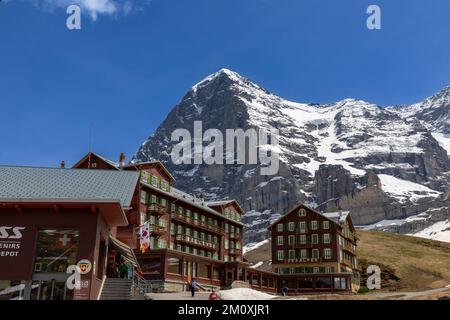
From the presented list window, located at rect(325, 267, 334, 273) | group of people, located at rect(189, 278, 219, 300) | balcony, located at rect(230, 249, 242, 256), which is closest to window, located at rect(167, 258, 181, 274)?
group of people, located at rect(189, 278, 219, 300)

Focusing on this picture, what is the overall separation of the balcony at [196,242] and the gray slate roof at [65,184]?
141 ft

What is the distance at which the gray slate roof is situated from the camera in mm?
25391

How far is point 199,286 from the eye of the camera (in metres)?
59.6

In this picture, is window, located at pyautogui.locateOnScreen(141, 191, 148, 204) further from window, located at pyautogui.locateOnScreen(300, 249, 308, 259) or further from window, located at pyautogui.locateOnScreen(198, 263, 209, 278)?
window, located at pyautogui.locateOnScreen(300, 249, 308, 259)

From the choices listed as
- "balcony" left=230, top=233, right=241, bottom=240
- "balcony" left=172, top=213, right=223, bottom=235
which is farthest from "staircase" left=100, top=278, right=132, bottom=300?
"balcony" left=230, top=233, right=241, bottom=240

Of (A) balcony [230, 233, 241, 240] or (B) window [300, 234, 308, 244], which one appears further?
(B) window [300, 234, 308, 244]

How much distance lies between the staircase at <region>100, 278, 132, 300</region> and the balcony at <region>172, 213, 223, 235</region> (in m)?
41.4

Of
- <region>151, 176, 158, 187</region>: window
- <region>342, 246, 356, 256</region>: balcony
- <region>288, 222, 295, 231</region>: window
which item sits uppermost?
<region>151, 176, 158, 187</region>: window

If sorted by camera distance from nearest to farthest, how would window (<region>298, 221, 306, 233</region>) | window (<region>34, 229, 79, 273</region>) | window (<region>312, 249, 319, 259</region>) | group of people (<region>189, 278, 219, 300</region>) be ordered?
window (<region>34, 229, 79, 273</region>) → group of people (<region>189, 278, 219, 300</region>) → window (<region>312, 249, 319, 259</region>) → window (<region>298, 221, 306, 233</region>)

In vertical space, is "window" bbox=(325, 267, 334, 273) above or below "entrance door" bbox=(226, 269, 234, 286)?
above

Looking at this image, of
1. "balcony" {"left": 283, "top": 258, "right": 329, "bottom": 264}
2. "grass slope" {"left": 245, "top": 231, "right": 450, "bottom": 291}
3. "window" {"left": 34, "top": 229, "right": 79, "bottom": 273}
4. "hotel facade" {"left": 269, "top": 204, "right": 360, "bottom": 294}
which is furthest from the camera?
"grass slope" {"left": 245, "top": 231, "right": 450, "bottom": 291}

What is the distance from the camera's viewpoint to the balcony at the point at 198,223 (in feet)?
238
